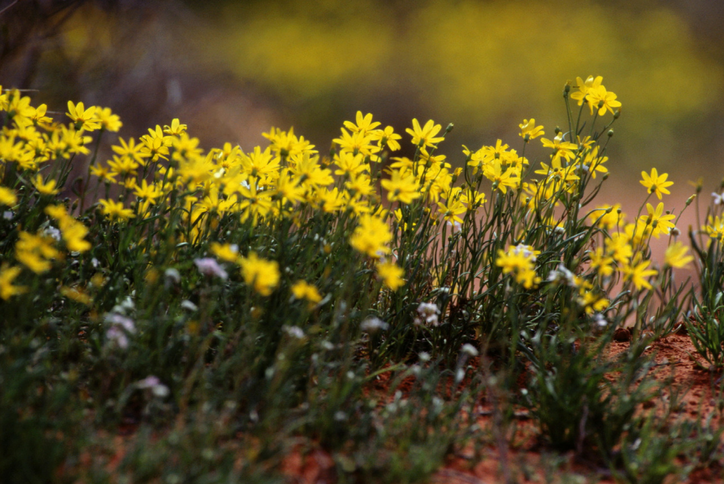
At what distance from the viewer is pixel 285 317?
184cm

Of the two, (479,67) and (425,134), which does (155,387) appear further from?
(479,67)

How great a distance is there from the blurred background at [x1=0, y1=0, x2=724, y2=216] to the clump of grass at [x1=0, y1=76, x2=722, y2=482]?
379 inches

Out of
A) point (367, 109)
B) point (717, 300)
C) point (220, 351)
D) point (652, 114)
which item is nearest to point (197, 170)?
point (220, 351)

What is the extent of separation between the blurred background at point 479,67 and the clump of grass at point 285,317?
9.62 meters

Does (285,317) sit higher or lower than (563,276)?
lower

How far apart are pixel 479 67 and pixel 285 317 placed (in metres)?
12.7

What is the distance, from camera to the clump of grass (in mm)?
1488

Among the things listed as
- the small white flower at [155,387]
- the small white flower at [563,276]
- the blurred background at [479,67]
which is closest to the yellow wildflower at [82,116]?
the small white flower at [155,387]

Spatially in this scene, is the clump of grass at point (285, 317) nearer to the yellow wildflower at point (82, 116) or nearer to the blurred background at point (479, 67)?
the yellow wildflower at point (82, 116)

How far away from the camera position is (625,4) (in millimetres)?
14547

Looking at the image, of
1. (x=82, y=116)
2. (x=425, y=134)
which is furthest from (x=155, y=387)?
(x=425, y=134)

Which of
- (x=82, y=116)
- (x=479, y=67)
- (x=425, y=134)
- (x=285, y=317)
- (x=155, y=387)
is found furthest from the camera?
(x=479, y=67)

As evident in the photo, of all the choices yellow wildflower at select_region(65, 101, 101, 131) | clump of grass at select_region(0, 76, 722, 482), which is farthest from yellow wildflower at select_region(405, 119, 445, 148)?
yellow wildflower at select_region(65, 101, 101, 131)

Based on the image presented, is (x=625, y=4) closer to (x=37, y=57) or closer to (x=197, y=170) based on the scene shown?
(x=37, y=57)
